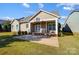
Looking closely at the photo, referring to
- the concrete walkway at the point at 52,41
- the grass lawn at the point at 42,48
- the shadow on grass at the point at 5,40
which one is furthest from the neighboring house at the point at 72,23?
the shadow on grass at the point at 5,40

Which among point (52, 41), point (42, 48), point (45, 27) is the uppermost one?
point (45, 27)

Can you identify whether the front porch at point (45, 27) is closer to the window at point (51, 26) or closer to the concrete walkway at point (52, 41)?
→ the window at point (51, 26)

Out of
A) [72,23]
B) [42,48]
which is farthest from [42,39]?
[72,23]

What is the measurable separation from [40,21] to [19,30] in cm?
47

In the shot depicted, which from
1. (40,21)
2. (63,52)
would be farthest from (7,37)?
(63,52)

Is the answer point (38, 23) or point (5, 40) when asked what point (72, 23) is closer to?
point (38, 23)

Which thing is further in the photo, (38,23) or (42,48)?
(38,23)

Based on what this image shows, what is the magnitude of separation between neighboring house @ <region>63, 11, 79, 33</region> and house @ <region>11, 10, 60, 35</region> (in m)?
0.20

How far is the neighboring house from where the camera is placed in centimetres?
633

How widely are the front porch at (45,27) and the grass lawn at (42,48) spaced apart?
227mm

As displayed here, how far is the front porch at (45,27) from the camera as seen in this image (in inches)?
251

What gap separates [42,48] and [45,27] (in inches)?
16.7

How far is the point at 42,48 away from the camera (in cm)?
635

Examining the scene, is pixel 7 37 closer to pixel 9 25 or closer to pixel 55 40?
pixel 9 25
